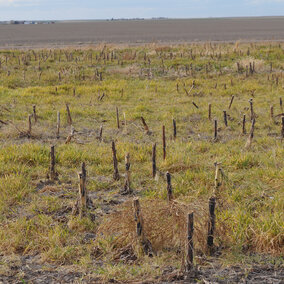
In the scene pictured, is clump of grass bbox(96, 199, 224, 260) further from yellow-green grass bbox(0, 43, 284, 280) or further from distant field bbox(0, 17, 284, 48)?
distant field bbox(0, 17, 284, 48)

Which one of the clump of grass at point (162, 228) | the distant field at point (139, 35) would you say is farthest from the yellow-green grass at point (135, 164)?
the distant field at point (139, 35)

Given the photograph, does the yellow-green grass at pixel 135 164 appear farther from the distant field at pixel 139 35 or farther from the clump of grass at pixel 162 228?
the distant field at pixel 139 35

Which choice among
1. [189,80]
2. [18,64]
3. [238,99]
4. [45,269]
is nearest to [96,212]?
[45,269]

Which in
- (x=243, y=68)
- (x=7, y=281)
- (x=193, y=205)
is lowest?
(x=7, y=281)

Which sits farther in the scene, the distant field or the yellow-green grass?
the distant field

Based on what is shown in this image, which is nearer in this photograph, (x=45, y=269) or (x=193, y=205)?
(x=45, y=269)

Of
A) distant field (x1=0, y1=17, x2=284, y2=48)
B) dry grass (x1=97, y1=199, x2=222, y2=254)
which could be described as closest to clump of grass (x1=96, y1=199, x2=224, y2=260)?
dry grass (x1=97, y1=199, x2=222, y2=254)

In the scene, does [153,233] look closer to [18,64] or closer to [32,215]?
[32,215]

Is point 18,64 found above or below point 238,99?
above

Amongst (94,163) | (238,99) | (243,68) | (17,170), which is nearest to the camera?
(17,170)

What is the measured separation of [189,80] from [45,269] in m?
11.4

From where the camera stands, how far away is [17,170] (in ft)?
18.8

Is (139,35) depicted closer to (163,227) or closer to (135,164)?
(135,164)

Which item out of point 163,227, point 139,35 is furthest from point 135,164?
point 139,35
